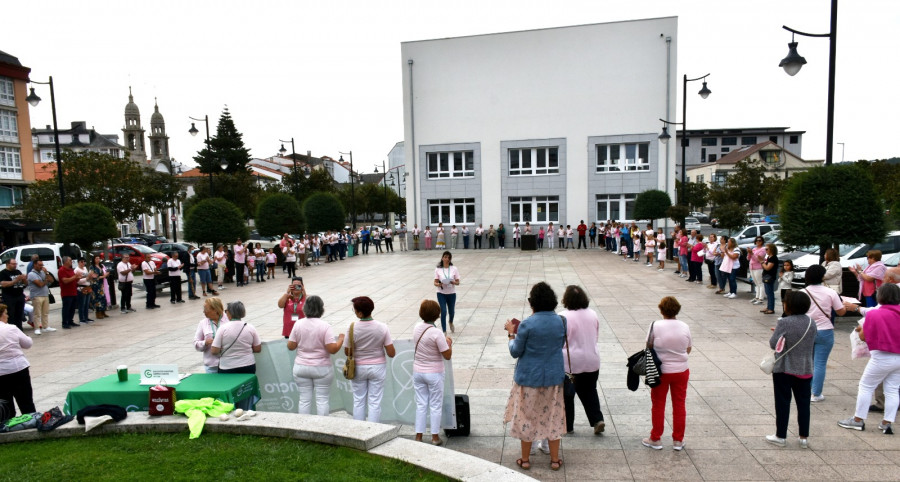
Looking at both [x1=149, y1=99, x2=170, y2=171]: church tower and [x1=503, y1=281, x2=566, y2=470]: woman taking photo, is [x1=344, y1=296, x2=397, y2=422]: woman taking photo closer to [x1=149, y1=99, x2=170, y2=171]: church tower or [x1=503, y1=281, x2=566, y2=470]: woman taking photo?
[x1=503, y1=281, x2=566, y2=470]: woman taking photo

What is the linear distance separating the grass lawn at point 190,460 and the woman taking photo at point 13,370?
1.00m

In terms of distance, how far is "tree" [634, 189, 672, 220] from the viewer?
2953 centimetres

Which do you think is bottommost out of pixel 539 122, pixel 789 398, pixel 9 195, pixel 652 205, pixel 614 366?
pixel 614 366

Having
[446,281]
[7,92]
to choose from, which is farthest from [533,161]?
[7,92]

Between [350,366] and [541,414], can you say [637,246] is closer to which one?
[541,414]

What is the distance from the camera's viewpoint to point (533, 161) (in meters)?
36.1

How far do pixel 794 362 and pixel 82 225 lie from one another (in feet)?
59.0

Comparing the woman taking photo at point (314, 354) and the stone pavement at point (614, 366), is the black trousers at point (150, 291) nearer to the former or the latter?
the stone pavement at point (614, 366)

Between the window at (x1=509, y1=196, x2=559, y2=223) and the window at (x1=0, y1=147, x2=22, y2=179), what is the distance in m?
42.7

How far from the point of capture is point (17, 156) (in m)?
47.8

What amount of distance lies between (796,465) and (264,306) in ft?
43.6

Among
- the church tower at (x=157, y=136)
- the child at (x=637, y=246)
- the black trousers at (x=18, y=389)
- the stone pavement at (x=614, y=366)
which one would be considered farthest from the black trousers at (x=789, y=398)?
the church tower at (x=157, y=136)

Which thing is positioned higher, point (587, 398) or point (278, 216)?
point (278, 216)

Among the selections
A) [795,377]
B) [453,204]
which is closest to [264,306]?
[795,377]
